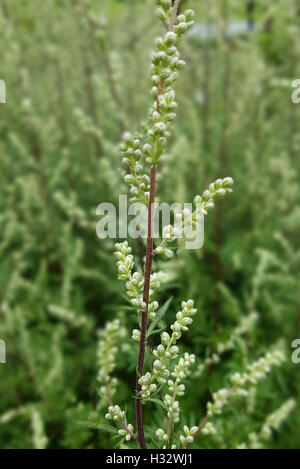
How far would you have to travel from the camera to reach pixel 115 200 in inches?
107

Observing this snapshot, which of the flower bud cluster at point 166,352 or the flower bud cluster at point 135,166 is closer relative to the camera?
the flower bud cluster at point 135,166

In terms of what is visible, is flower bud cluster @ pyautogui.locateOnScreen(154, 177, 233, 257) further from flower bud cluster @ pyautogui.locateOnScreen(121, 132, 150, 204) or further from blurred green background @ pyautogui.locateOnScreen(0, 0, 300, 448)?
blurred green background @ pyautogui.locateOnScreen(0, 0, 300, 448)

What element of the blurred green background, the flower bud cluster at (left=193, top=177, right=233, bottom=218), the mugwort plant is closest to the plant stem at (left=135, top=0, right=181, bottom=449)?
the mugwort plant

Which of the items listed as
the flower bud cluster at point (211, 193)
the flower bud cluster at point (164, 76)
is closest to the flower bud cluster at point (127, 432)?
the flower bud cluster at point (211, 193)

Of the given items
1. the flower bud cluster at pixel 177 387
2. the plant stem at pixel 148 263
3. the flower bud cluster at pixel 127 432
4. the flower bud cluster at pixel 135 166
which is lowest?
the flower bud cluster at pixel 127 432

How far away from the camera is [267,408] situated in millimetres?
2477

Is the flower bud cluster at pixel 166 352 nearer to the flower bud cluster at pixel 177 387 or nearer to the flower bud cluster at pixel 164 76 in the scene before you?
the flower bud cluster at pixel 177 387

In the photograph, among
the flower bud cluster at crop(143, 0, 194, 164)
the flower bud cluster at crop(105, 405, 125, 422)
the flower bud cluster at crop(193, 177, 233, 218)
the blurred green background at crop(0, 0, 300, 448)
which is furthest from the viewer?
the blurred green background at crop(0, 0, 300, 448)

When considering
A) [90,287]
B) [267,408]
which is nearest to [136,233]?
[267,408]

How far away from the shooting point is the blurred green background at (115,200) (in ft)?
7.77

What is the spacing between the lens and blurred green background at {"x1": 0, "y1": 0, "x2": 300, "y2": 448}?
2.37 m

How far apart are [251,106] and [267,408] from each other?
251 cm
